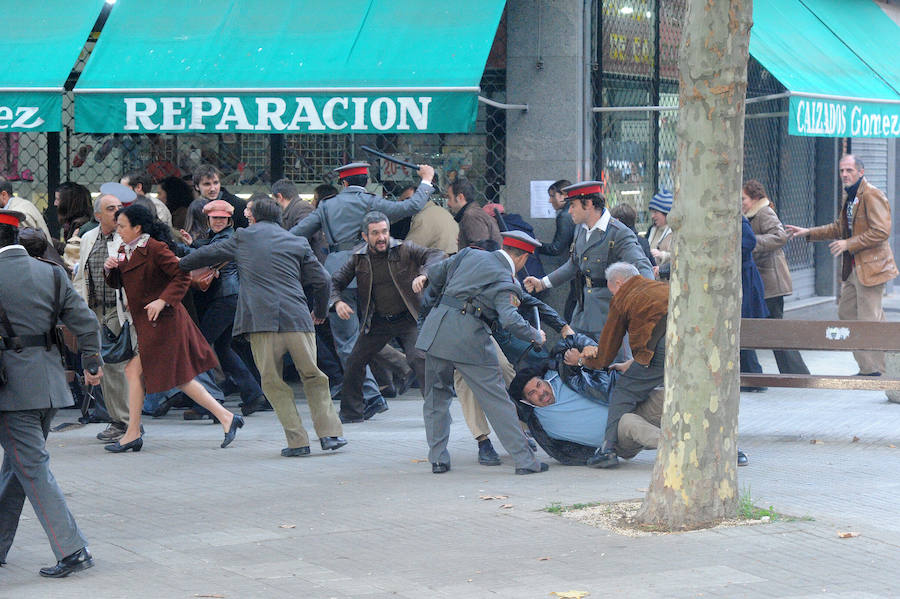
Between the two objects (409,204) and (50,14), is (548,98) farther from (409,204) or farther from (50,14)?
(50,14)

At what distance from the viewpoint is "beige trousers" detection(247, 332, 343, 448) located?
8.76 meters

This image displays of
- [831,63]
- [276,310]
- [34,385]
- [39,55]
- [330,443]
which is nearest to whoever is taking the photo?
[34,385]

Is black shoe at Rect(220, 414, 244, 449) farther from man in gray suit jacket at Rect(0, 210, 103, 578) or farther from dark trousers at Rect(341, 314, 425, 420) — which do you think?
man in gray suit jacket at Rect(0, 210, 103, 578)

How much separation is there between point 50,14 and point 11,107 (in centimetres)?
146

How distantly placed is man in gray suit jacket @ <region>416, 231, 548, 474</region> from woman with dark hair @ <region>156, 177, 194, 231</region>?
4315mm

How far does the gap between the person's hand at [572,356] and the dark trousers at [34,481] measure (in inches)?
132

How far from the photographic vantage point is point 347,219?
1084 cm

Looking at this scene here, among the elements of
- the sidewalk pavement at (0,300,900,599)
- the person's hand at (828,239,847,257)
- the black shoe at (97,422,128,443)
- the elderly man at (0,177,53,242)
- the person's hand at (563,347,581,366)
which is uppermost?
the elderly man at (0,177,53,242)

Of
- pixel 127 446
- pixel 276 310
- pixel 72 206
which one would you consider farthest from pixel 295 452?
pixel 72 206

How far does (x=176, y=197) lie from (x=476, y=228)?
277cm

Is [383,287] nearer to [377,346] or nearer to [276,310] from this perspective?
[377,346]

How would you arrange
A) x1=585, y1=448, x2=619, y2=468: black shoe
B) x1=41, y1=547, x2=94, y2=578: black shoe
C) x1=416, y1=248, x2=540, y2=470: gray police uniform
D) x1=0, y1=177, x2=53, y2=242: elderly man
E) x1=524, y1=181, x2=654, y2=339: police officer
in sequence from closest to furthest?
x1=41, y1=547, x2=94, y2=578: black shoe
x1=416, y1=248, x2=540, y2=470: gray police uniform
x1=585, y1=448, x2=619, y2=468: black shoe
x1=524, y1=181, x2=654, y2=339: police officer
x1=0, y1=177, x2=53, y2=242: elderly man

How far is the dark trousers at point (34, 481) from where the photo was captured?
5996 millimetres

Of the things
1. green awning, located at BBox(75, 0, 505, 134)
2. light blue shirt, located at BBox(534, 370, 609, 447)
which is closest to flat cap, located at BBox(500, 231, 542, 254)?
light blue shirt, located at BBox(534, 370, 609, 447)
